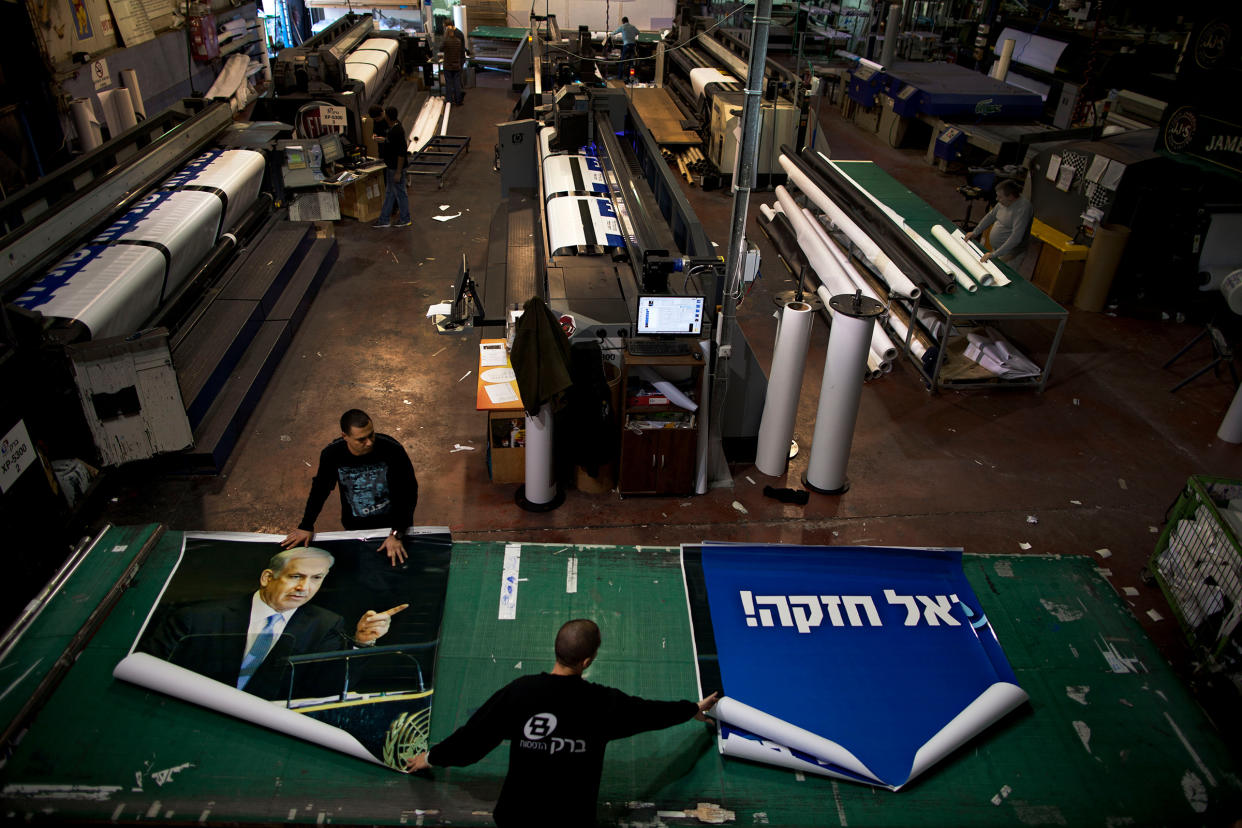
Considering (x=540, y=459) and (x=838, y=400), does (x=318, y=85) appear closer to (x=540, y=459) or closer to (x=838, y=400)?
(x=540, y=459)

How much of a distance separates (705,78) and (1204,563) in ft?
36.9

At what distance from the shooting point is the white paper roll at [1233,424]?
6520mm

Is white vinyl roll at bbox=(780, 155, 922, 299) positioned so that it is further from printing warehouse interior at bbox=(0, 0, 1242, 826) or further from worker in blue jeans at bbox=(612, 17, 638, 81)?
worker in blue jeans at bbox=(612, 17, 638, 81)

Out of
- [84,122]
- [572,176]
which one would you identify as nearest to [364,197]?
[84,122]

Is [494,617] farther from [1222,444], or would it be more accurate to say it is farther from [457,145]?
[457,145]

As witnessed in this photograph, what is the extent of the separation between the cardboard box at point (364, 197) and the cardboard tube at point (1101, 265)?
843 cm

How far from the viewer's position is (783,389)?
18.7 feet

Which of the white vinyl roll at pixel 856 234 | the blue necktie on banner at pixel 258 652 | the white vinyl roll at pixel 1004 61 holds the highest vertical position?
the white vinyl roll at pixel 1004 61

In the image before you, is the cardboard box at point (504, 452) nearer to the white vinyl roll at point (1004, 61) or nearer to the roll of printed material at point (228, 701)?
the roll of printed material at point (228, 701)

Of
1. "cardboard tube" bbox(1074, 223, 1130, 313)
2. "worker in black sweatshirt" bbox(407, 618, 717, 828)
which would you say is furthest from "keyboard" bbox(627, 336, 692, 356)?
"cardboard tube" bbox(1074, 223, 1130, 313)

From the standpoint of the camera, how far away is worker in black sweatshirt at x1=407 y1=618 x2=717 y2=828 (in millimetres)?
2604

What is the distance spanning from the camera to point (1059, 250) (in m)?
8.79

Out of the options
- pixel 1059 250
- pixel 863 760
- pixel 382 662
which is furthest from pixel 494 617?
pixel 1059 250

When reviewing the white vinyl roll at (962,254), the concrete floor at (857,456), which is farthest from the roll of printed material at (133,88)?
the white vinyl roll at (962,254)
